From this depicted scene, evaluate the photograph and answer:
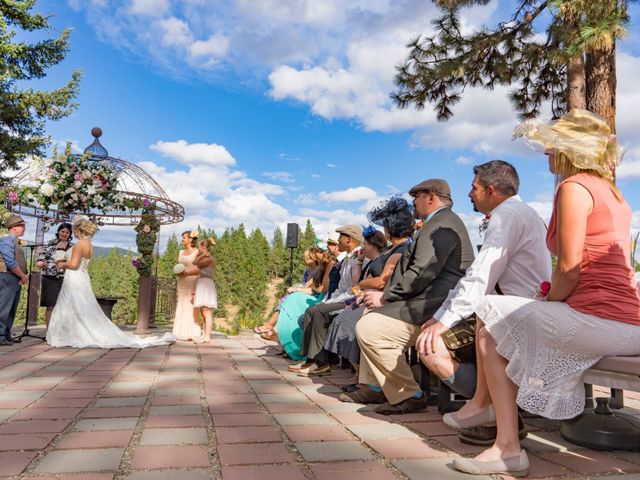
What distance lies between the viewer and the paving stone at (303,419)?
320 centimetres

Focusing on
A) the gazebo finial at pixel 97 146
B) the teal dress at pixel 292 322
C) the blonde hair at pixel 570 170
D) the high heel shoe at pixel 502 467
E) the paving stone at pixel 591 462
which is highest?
the gazebo finial at pixel 97 146

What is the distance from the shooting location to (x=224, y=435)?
9.47 feet

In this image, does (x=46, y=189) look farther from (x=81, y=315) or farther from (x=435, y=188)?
(x=435, y=188)

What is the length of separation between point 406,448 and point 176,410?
1.59m

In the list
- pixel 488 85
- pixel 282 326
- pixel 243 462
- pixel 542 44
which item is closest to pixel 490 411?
pixel 243 462

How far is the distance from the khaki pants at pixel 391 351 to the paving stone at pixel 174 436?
1.12 metres

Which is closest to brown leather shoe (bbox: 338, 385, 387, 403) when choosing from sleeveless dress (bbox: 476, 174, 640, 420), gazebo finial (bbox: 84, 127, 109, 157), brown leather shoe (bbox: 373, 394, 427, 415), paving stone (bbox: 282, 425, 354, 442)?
brown leather shoe (bbox: 373, 394, 427, 415)

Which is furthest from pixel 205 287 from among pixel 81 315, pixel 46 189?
pixel 46 189

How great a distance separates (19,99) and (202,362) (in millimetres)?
12413

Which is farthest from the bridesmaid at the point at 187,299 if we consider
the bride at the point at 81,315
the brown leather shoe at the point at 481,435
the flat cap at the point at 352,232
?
the brown leather shoe at the point at 481,435

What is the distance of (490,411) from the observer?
8.90 ft

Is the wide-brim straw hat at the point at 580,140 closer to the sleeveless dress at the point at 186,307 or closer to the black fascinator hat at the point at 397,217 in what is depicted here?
the black fascinator hat at the point at 397,217

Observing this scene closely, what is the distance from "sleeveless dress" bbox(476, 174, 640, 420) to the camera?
217 centimetres

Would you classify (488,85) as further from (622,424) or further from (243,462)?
(243,462)
